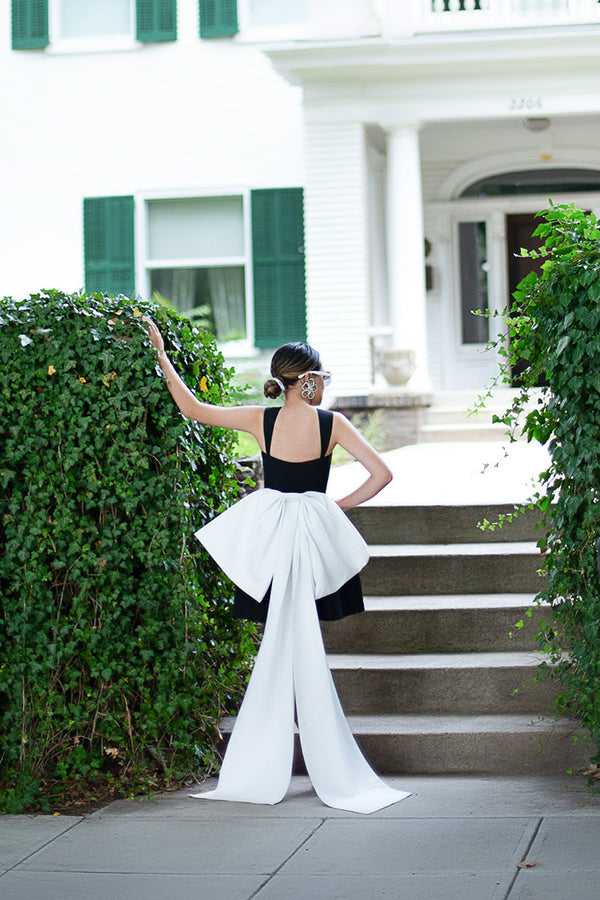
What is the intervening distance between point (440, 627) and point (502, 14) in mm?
9383

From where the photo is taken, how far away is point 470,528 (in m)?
6.35

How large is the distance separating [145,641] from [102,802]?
65cm

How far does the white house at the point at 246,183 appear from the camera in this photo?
1316 centimetres

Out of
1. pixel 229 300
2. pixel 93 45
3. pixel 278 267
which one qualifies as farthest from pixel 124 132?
pixel 278 267

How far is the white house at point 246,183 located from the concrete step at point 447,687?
26.1 ft

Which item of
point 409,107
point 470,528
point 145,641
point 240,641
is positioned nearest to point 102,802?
point 145,641

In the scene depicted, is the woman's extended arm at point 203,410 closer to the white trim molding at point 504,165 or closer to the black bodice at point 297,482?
the black bodice at point 297,482

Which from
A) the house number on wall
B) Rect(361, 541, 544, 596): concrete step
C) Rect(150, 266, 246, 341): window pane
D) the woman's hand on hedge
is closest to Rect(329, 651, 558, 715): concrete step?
Rect(361, 541, 544, 596): concrete step

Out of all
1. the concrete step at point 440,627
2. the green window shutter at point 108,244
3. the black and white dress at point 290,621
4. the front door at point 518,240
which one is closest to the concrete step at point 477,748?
the black and white dress at point 290,621

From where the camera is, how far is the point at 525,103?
12781 mm

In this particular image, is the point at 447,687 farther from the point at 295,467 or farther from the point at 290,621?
the point at 295,467

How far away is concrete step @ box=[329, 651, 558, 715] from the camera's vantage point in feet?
17.0

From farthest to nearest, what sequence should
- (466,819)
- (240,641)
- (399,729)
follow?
(240,641)
(399,729)
(466,819)

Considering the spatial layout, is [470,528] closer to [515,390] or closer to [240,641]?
[240,641]
